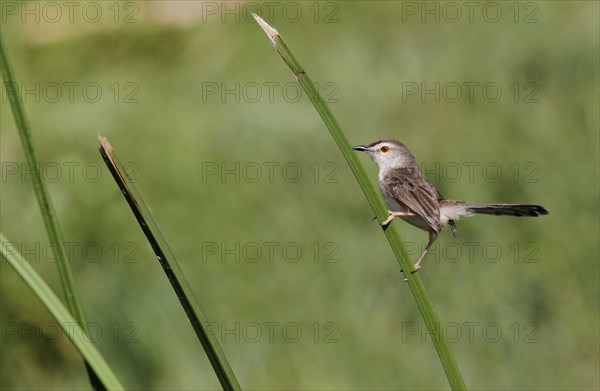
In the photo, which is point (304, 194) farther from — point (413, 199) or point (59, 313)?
point (59, 313)

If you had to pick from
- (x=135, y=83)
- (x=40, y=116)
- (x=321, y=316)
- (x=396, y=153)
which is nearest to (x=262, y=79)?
(x=135, y=83)

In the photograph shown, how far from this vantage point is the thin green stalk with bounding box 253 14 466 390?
2357mm

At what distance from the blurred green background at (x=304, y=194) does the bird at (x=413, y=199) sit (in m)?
1.86

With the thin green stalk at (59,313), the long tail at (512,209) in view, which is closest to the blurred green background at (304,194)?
the long tail at (512,209)

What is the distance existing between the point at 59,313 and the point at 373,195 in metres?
0.94

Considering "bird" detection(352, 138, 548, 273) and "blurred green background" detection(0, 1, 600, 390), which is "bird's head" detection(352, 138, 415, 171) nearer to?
"bird" detection(352, 138, 548, 273)

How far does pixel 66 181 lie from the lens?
643cm

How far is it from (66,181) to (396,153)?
2582 millimetres

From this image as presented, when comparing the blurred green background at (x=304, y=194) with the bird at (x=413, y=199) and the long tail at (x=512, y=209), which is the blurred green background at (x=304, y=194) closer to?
the bird at (x=413, y=199)

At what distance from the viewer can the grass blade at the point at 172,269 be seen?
7.08 feet

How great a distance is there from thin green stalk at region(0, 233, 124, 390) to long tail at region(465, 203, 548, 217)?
209 cm

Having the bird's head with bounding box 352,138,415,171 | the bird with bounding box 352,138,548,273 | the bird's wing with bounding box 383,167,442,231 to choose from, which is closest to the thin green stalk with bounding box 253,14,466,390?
the bird with bounding box 352,138,548,273

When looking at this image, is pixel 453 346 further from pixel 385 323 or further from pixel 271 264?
pixel 271 264

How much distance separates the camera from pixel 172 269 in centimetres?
215
